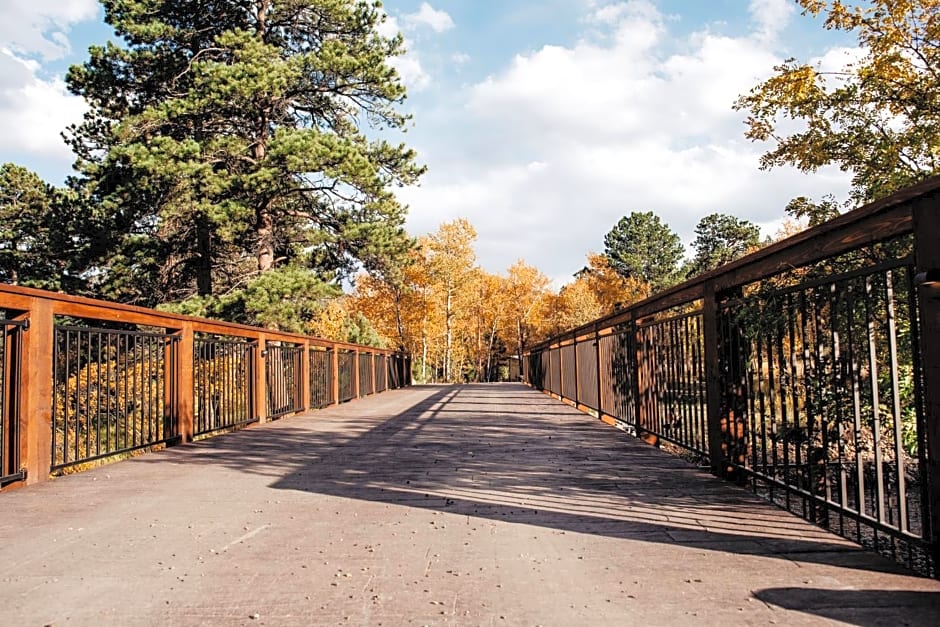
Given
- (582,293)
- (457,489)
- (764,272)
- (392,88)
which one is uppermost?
(392,88)

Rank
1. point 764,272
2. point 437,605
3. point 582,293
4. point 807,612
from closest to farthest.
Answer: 1. point 807,612
2. point 437,605
3. point 764,272
4. point 582,293

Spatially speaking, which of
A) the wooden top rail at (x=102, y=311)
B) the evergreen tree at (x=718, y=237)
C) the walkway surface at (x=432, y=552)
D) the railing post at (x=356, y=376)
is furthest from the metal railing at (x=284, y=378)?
the evergreen tree at (x=718, y=237)

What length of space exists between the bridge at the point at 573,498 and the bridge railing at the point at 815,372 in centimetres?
2

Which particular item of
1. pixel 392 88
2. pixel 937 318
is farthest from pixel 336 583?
pixel 392 88

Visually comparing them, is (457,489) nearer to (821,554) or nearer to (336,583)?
(336,583)

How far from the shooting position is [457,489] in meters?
4.21

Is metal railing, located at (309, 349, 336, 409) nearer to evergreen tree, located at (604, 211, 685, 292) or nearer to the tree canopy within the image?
the tree canopy

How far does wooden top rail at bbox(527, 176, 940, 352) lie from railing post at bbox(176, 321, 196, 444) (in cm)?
508

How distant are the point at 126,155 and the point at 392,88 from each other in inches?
262

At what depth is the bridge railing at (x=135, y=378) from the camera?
4.48 meters

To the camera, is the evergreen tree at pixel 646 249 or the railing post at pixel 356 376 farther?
the evergreen tree at pixel 646 249

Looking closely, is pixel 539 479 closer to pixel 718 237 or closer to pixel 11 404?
pixel 11 404

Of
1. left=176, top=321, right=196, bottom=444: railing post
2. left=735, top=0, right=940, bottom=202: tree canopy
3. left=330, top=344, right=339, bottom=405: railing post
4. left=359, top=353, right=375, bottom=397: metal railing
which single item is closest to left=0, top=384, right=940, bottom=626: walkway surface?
left=176, top=321, right=196, bottom=444: railing post

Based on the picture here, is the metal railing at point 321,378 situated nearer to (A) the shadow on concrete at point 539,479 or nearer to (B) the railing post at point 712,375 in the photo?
(A) the shadow on concrete at point 539,479
